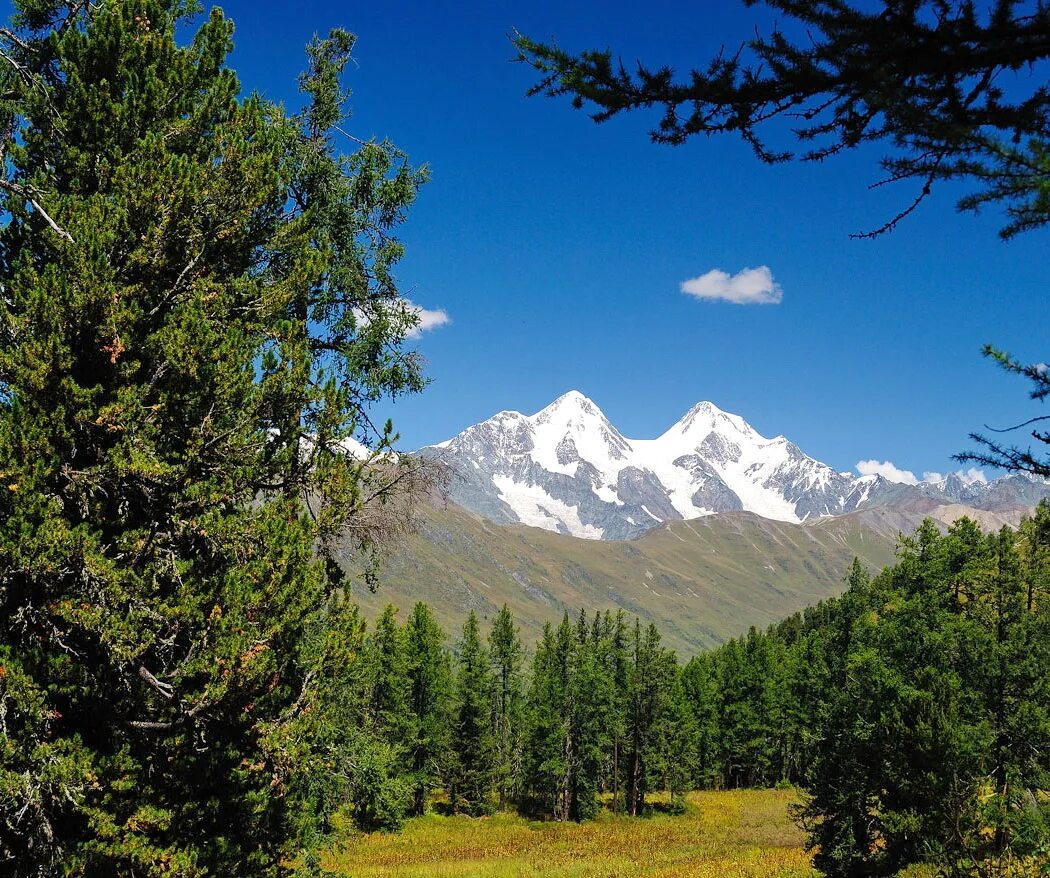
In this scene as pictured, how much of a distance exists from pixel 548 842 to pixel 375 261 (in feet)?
137

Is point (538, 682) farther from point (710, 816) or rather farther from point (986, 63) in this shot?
point (986, 63)

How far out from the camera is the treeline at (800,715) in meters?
16.9

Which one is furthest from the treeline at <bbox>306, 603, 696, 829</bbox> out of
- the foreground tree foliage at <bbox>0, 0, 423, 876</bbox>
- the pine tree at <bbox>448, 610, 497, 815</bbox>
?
the foreground tree foliage at <bbox>0, 0, 423, 876</bbox>

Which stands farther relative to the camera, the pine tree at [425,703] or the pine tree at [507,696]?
the pine tree at [507,696]

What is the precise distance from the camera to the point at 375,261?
1130cm

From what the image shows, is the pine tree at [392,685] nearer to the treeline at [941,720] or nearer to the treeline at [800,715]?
the treeline at [800,715]

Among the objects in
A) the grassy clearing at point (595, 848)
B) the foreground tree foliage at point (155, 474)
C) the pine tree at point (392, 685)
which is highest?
the foreground tree foliage at point (155, 474)

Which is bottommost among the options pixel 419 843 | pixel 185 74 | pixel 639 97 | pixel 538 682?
pixel 419 843

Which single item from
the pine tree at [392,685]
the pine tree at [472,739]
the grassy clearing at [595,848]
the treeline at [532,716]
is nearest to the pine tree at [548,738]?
the treeline at [532,716]

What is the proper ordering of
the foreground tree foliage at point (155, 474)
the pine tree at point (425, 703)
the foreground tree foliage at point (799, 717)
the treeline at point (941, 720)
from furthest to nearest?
the pine tree at point (425, 703)
the treeline at point (941, 720)
the foreground tree foliage at point (799, 717)
the foreground tree foliage at point (155, 474)

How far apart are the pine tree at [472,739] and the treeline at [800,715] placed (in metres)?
0.16

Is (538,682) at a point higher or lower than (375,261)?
lower

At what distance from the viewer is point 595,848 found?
3903 centimetres

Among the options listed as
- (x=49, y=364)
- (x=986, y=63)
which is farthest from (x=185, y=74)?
(x=986, y=63)
